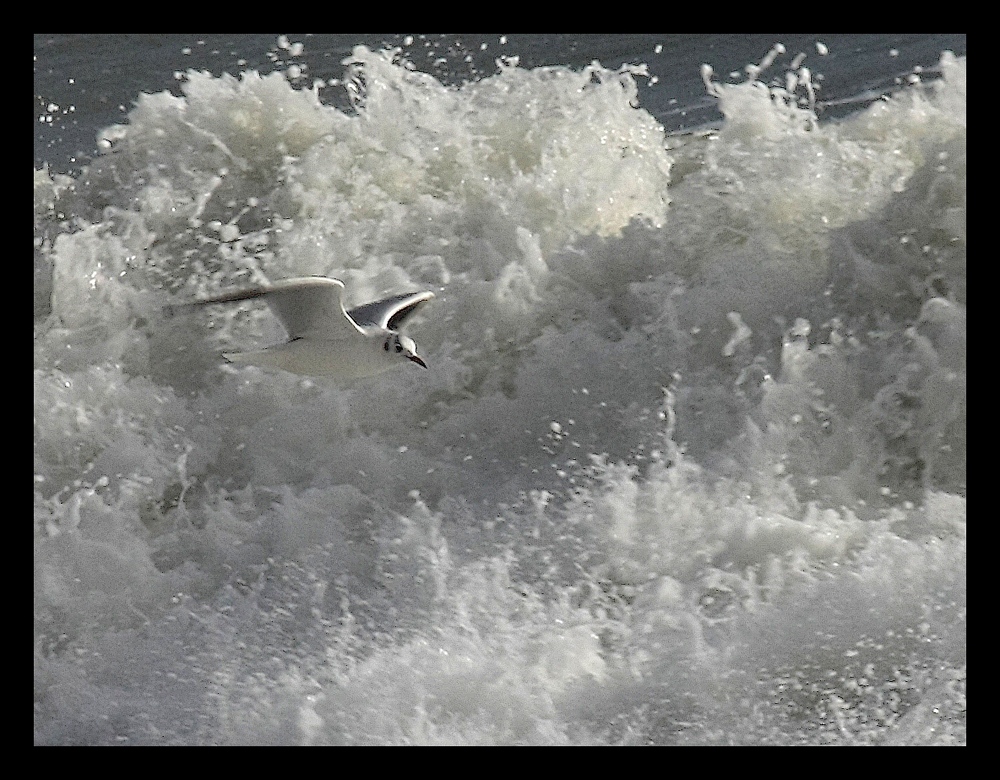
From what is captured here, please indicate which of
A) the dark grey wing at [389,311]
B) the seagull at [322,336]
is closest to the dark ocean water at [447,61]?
the dark grey wing at [389,311]

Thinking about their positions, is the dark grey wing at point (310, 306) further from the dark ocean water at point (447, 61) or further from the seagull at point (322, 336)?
the dark ocean water at point (447, 61)

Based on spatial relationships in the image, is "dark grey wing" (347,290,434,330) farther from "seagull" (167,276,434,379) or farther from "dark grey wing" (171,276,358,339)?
"dark grey wing" (171,276,358,339)

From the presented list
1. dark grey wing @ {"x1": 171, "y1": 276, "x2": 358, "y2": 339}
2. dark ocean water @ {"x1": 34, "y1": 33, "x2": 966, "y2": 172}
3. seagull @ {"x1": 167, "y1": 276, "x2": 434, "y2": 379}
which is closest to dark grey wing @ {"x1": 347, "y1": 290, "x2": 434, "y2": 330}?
seagull @ {"x1": 167, "y1": 276, "x2": 434, "y2": 379}

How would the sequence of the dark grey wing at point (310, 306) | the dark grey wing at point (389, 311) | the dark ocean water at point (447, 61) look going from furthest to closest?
the dark ocean water at point (447, 61) < the dark grey wing at point (389, 311) < the dark grey wing at point (310, 306)

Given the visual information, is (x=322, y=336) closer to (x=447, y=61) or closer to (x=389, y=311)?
(x=389, y=311)

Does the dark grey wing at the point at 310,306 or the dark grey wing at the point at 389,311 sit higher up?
the dark grey wing at the point at 310,306

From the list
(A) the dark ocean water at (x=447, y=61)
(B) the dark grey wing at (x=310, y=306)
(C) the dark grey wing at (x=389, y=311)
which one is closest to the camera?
(B) the dark grey wing at (x=310, y=306)

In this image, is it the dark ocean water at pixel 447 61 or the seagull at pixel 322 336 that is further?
the dark ocean water at pixel 447 61
